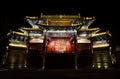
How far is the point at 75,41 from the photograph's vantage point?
78.3ft

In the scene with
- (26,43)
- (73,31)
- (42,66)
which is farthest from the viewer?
(26,43)

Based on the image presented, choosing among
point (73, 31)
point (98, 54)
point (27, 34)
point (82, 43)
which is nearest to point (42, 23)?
point (27, 34)

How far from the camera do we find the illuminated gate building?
23719 millimetres

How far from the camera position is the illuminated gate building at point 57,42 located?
934 inches

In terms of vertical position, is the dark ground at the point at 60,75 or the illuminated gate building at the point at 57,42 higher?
the illuminated gate building at the point at 57,42

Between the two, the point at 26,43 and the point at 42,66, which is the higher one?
the point at 26,43

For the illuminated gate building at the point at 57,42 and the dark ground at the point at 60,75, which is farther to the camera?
the illuminated gate building at the point at 57,42

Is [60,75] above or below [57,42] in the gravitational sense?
below

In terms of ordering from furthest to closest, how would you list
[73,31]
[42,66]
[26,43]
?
[26,43], [73,31], [42,66]

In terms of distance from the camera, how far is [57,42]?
25.8 m

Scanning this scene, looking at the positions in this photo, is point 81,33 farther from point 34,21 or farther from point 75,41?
point 34,21

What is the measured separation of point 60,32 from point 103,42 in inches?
279

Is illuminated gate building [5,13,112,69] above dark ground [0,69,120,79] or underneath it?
above

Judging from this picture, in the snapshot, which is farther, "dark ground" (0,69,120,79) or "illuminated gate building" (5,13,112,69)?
"illuminated gate building" (5,13,112,69)
